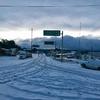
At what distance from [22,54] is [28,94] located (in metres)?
83.0

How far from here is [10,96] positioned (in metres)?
15.5

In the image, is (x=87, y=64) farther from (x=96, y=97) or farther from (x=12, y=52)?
(x=12, y=52)

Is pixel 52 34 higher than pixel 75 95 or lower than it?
higher

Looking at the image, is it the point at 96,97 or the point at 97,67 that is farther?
the point at 97,67

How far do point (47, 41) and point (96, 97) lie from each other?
88.0m

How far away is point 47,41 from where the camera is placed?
103688mm

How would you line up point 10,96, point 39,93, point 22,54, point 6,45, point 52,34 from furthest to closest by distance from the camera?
point 6,45 < point 22,54 < point 52,34 < point 39,93 < point 10,96

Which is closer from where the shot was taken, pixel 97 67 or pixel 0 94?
pixel 0 94

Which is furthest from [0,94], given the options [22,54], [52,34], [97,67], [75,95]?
[22,54]

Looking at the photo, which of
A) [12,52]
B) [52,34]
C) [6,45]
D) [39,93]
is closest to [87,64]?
[52,34]

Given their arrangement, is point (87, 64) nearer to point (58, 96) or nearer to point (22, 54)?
point (58, 96)

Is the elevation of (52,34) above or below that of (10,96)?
above

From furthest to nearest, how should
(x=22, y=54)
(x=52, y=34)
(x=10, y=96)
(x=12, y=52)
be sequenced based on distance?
(x=12, y=52)
(x=22, y=54)
(x=52, y=34)
(x=10, y=96)

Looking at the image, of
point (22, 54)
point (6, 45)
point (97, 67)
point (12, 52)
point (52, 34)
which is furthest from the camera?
point (6, 45)
